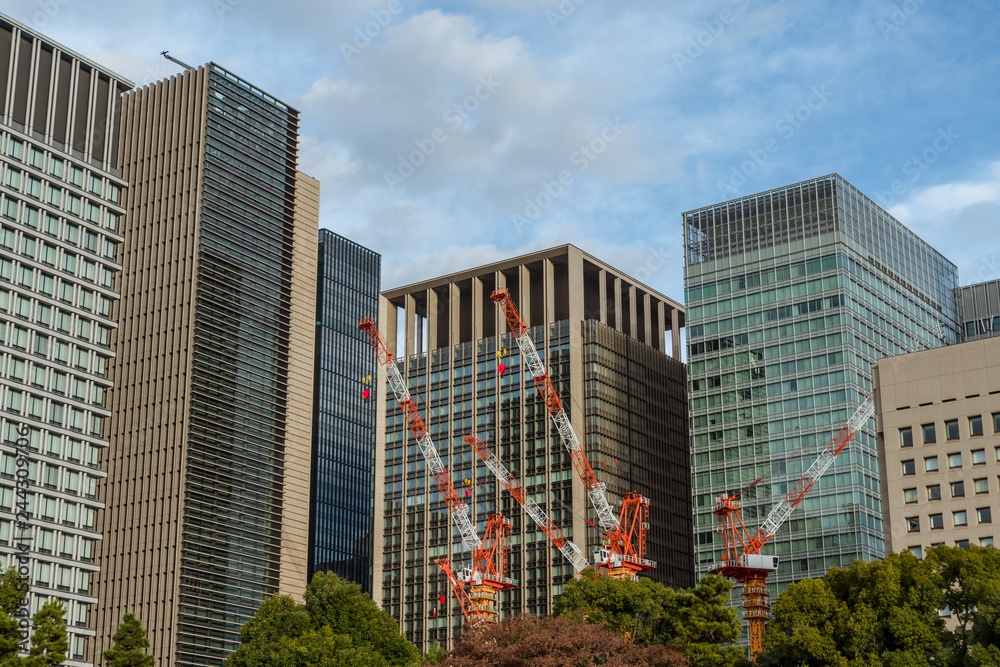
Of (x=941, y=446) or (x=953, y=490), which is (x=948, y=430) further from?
(x=953, y=490)

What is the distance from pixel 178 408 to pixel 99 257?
2969cm

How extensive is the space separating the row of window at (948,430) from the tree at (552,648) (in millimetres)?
31714

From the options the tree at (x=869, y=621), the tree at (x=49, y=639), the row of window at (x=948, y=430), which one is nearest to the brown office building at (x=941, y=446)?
the row of window at (x=948, y=430)

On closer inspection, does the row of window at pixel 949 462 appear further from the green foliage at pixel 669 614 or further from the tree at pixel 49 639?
the tree at pixel 49 639

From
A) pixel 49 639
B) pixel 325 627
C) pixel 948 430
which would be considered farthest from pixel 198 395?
pixel 948 430

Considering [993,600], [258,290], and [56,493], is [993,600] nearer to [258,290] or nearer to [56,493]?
[56,493]

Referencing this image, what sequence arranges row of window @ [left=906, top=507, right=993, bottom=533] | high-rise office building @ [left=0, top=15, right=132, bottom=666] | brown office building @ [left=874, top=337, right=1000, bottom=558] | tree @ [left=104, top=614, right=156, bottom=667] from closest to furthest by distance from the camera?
1. tree @ [left=104, top=614, right=156, bottom=667]
2. row of window @ [left=906, top=507, right=993, bottom=533]
3. brown office building @ [left=874, top=337, right=1000, bottom=558]
4. high-rise office building @ [left=0, top=15, right=132, bottom=666]

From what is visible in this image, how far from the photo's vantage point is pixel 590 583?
115812 millimetres

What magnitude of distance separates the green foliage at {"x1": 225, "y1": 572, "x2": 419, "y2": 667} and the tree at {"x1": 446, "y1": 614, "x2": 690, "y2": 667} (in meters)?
22.6

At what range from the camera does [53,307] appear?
153250 mm

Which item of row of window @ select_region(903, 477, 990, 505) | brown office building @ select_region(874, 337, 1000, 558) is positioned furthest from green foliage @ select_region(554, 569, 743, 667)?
row of window @ select_region(903, 477, 990, 505)

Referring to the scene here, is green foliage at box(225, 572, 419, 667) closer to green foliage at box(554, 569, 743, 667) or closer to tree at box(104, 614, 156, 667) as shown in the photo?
tree at box(104, 614, 156, 667)

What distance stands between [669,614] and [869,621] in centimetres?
2769

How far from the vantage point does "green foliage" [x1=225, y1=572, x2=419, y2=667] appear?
114 meters
